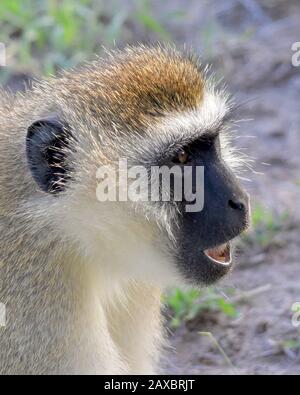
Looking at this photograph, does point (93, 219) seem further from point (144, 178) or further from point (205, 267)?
point (205, 267)

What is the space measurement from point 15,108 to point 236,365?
154 cm

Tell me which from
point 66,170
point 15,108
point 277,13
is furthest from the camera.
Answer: point 277,13

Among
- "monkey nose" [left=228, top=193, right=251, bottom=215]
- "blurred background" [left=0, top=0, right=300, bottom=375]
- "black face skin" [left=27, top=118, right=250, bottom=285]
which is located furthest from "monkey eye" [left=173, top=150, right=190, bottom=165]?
"blurred background" [left=0, top=0, right=300, bottom=375]

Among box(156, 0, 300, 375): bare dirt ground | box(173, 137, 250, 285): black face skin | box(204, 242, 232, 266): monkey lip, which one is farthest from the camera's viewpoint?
box(156, 0, 300, 375): bare dirt ground

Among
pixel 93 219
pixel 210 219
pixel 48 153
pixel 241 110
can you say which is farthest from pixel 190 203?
pixel 241 110

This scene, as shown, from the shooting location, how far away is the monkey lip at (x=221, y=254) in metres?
3.93

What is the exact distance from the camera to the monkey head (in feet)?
12.7

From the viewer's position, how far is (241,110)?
475 cm

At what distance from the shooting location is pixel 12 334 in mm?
3908

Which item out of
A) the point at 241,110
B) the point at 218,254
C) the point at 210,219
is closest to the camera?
the point at 210,219

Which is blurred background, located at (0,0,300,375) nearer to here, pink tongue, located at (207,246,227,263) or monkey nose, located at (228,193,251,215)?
pink tongue, located at (207,246,227,263)

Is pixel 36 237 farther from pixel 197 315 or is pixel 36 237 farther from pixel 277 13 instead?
pixel 277 13

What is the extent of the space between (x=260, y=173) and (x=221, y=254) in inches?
46.2
